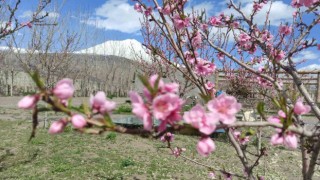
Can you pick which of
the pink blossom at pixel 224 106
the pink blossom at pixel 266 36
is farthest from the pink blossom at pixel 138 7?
the pink blossom at pixel 224 106

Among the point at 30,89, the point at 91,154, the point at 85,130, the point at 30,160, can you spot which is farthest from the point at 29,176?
the point at 30,89

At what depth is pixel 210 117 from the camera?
92cm

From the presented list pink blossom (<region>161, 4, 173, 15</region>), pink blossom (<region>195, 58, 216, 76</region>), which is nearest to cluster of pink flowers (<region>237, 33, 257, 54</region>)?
pink blossom (<region>195, 58, 216, 76</region>)

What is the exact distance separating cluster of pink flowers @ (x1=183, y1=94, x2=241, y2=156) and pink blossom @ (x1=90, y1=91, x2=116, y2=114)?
196 mm

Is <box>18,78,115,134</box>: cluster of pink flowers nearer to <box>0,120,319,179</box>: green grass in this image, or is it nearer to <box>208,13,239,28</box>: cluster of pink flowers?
<box>208,13,239,28</box>: cluster of pink flowers

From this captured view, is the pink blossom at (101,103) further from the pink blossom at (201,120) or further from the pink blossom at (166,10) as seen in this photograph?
the pink blossom at (166,10)

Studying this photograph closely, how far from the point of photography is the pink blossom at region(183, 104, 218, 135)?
2.98ft

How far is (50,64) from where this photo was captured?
34.1 feet

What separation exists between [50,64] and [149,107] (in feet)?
33.1

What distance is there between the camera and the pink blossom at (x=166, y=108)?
86 cm

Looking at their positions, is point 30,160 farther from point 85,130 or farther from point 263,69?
point 85,130

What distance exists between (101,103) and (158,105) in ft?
0.49

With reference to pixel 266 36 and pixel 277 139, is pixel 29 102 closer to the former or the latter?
pixel 277 139

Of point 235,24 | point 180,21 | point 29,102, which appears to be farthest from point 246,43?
point 29,102
